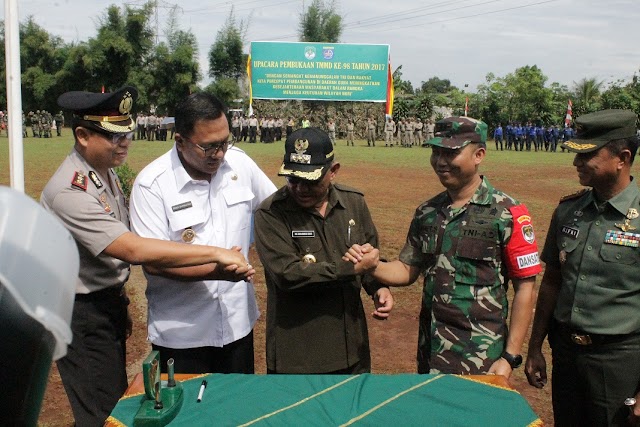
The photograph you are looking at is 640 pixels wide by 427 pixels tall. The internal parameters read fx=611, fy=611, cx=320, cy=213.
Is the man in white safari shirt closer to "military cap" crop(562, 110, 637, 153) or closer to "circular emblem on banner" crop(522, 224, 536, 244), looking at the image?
"circular emblem on banner" crop(522, 224, 536, 244)

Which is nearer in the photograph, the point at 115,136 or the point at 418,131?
the point at 115,136

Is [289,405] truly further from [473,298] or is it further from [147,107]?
[147,107]

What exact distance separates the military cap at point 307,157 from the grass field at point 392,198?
88.3 inches

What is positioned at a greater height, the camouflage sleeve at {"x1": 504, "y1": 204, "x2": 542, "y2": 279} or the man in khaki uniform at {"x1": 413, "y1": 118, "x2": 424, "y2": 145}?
the camouflage sleeve at {"x1": 504, "y1": 204, "x2": 542, "y2": 279}

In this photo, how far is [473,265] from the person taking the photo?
265 cm

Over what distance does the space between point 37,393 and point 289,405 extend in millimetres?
1414

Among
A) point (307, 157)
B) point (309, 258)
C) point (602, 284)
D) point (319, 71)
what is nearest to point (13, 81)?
point (307, 157)

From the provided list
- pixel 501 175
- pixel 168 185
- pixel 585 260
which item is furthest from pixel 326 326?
pixel 501 175

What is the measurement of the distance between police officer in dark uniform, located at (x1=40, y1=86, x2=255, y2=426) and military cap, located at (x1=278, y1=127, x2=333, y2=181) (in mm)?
463

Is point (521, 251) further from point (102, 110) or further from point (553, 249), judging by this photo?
point (102, 110)

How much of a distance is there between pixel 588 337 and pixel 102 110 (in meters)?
2.38

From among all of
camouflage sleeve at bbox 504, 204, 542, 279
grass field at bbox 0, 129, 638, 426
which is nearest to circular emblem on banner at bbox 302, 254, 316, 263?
camouflage sleeve at bbox 504, 204, 542, 279

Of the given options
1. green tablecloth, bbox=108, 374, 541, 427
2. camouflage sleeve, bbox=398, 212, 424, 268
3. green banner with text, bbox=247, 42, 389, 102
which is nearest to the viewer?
green tablecloth, bbox=108, 374, 541, 427

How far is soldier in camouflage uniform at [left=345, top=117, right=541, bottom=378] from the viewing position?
262 centimetres
